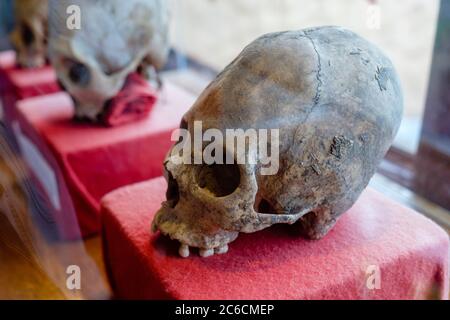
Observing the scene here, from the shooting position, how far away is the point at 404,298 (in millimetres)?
1137

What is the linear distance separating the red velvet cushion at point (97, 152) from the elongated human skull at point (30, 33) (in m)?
0.67

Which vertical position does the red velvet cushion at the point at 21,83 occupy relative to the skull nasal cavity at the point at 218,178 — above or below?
below

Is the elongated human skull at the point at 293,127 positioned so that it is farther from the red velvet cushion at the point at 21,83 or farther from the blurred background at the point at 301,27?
the red velvet cushion at the point at 21,83

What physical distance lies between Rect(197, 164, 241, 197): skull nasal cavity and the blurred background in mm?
321

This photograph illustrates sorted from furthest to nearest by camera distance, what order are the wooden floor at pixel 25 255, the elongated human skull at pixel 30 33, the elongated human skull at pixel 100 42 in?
1. the elongated human skull at pixel 30 33
2. the elongated human skull at pixel 100 42
3. the wooden floor at pixel 25 255

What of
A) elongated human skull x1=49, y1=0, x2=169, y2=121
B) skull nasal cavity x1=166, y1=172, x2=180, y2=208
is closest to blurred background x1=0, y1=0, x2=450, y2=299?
skull nasal cavity x1=166, y1=172, x2=180, y2=208

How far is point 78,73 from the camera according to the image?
5.44 ft

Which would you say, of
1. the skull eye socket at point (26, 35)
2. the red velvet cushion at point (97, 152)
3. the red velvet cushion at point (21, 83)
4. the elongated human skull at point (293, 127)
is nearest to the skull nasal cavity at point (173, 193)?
the elongated human skull at point (293, 127)

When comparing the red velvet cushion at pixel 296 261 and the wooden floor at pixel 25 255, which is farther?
the red velvet cushion at pixel 296 261

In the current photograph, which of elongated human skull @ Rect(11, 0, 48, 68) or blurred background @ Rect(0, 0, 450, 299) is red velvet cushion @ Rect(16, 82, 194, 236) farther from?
elongated human skull @ Rect(11, 0, 48, 68)

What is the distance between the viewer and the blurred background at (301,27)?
940 millimetres

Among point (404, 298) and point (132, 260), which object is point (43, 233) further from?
point (404, 298)

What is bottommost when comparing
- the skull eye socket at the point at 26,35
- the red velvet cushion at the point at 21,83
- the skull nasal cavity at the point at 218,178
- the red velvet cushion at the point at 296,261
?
the red velvet cushion at the point at 21,83

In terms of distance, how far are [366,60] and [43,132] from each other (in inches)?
44.7
